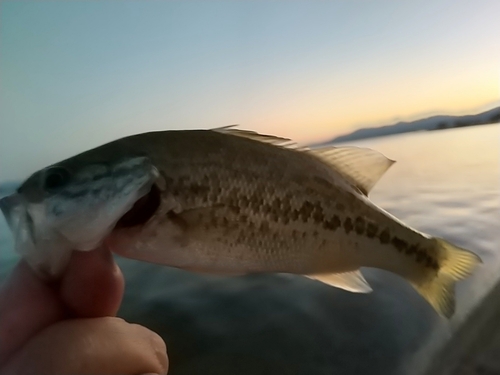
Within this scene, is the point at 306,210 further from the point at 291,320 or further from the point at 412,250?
the point at 291,320

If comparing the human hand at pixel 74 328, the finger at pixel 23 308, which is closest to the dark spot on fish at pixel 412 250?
the human hand at pixel 74 328

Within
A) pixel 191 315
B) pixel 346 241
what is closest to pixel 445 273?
pixel 346 241

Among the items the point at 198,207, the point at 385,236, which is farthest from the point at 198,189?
the point at 385,236

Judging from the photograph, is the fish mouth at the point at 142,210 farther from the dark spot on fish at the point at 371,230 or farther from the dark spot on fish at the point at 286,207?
the dark spot on fish at the point at 371,230

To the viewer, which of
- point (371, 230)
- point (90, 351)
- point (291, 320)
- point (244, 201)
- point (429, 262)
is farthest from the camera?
point (291, 320)

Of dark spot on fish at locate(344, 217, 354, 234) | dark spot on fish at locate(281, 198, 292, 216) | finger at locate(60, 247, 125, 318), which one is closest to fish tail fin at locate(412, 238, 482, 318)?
dark spot on fish at locate(344, 217, 354, 234)

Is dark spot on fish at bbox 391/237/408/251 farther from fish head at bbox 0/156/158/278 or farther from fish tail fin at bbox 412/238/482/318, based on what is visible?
fish head at bbox 0/156/158/278

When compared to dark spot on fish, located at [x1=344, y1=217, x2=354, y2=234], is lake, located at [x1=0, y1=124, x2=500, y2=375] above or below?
below

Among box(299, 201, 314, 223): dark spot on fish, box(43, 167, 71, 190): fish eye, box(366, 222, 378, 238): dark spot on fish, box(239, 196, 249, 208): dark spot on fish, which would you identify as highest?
box(43, 167, 71, 190): fish eye
